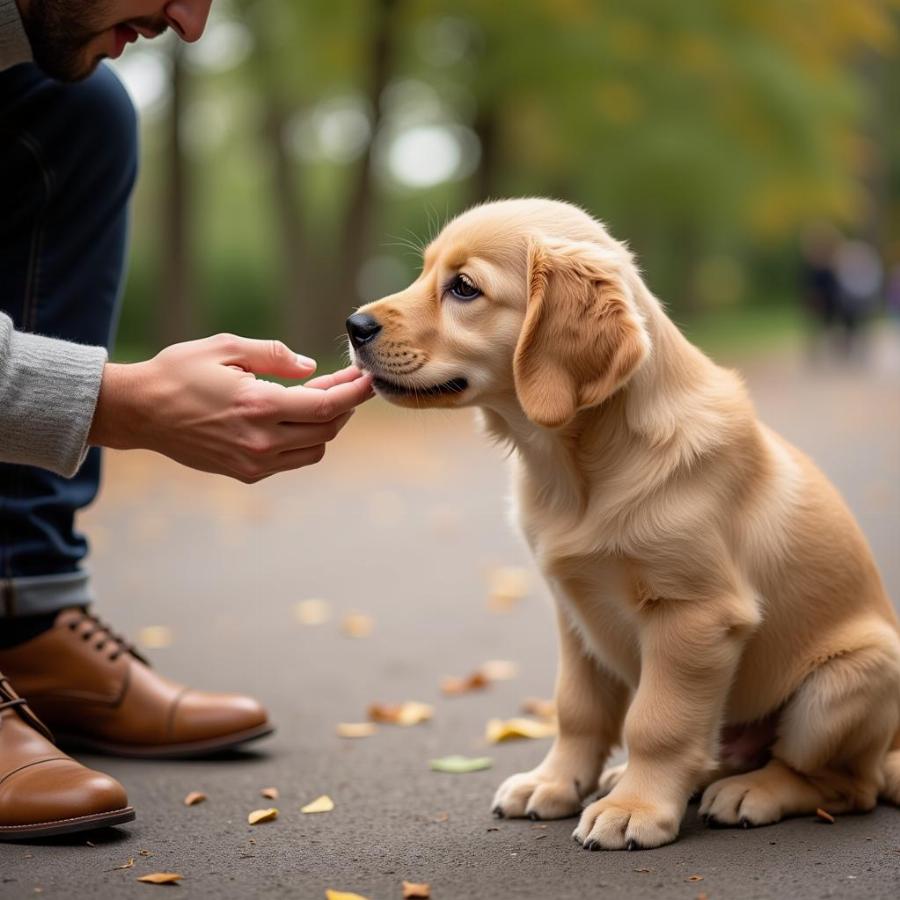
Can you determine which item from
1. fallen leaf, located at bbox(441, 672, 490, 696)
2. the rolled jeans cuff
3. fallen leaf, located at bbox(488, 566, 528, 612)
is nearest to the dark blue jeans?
the rolled jeans cuff

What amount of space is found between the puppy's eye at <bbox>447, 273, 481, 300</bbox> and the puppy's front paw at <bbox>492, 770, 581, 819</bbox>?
1089mm

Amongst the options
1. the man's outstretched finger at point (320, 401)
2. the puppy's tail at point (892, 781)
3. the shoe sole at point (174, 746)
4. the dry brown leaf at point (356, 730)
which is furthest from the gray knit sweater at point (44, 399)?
the puppy's tail at point (892, 781)

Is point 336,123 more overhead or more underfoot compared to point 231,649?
more overhead

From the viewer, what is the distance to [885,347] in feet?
83.7

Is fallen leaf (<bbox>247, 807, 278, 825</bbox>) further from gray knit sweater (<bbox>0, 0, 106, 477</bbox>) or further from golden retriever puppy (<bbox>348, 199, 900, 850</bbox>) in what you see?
gray knit sweater (<bbox>0, 0, 106, 477</bbox>)

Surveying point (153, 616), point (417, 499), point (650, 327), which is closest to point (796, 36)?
point (417, 499)

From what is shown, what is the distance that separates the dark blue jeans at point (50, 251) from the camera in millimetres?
3279

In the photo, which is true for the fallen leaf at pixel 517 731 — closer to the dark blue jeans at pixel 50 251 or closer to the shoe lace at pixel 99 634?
the shoe lace at pixel 99 634

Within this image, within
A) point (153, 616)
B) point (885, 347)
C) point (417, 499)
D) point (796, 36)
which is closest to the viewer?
point (153, 616)

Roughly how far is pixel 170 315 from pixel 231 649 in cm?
1465

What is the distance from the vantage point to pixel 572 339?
8.89 feet

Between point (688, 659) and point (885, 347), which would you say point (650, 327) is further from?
point (885, 347)

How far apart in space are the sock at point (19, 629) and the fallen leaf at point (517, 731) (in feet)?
4.01

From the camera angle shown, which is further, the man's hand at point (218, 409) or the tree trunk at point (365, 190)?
the tree trunk at point (365, 190)
